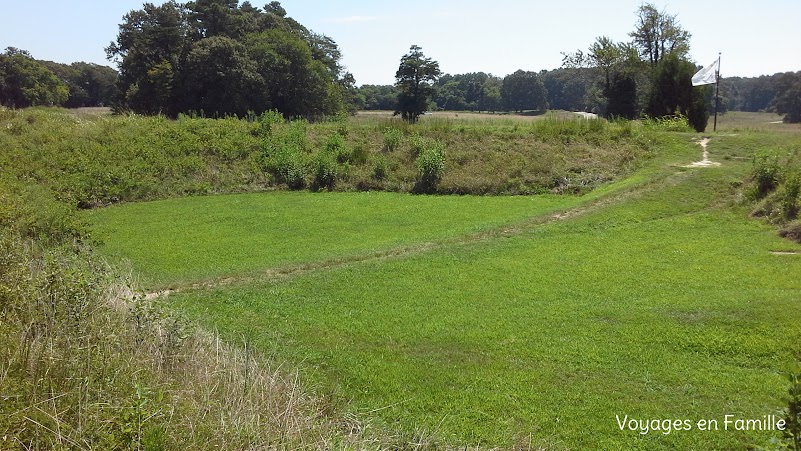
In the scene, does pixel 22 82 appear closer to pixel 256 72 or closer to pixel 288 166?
pixel 256 72

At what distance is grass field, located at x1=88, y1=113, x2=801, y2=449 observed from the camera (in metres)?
6.00

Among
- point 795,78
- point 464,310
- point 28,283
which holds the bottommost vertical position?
point 464,310

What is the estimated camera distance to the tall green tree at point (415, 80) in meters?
59.9

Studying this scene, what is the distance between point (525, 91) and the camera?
271 feet

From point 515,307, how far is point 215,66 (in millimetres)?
39802

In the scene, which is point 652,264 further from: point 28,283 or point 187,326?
point 28,283

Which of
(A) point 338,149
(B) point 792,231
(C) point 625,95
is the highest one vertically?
(C) point 625,95

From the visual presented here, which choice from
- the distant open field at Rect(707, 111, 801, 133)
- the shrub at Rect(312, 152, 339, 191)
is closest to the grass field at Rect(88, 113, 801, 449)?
the shrub at Rect(312, 152, 339, 191)

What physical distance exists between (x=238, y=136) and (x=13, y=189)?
40.3ft

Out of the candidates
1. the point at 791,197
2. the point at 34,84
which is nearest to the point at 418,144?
the point at 791,197

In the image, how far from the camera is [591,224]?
1514 cm

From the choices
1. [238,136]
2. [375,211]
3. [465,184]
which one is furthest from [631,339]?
[238,136]

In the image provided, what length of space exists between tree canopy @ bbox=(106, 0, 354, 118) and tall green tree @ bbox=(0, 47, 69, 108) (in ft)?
25.2

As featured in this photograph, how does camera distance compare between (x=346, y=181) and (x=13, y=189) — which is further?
(x=346, y=181)
